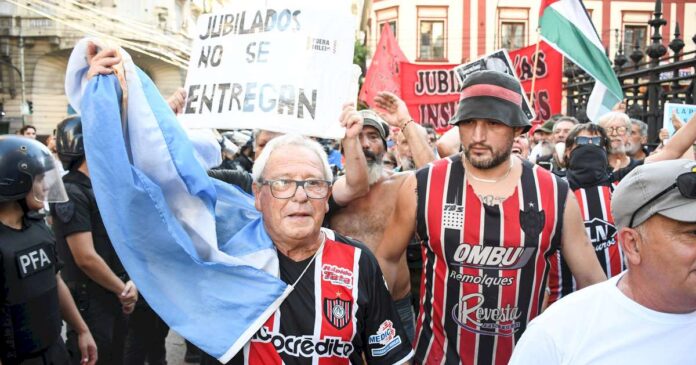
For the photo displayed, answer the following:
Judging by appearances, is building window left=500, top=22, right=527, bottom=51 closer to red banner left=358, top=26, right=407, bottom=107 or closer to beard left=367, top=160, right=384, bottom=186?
red banner left=358, top=26, right=407, bottom=107

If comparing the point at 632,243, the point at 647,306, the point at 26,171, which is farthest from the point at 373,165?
the point at 647,306

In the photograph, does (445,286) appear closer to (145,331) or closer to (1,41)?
(145,331)

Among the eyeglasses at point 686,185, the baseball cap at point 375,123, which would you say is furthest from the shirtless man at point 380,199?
the eyeglasses at point 686,185

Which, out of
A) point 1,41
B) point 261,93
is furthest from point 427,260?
point 1,41

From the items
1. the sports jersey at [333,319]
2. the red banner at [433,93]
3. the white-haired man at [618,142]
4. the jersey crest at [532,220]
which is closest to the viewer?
the sports jersey at [333,319]

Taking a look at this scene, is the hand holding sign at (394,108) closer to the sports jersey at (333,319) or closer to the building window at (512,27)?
the sports jersey at (333,319)

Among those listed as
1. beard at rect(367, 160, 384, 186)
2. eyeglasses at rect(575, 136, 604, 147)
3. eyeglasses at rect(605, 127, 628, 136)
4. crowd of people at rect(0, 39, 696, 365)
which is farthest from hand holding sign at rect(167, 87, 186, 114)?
eyeglasses at rect(605, 127, 628, 136)

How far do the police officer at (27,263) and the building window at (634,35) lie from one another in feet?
112

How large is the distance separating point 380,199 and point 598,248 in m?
1.40

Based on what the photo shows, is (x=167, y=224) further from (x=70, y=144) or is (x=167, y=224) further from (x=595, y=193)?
(x=595, y=193)

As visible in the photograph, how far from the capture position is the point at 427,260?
10.4 ft

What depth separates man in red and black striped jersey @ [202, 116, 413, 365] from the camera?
7.56 ft

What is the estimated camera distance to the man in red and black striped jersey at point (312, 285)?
2305 millimetres

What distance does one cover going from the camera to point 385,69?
10.5 m
